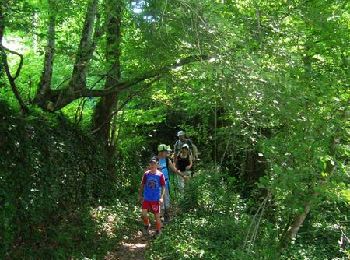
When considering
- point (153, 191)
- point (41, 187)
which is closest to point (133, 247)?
point (153, 191)

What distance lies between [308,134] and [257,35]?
181cm

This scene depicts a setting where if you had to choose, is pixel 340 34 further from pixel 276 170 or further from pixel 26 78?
pixel 26 78

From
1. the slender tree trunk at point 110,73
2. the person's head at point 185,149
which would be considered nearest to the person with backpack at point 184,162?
the person's head at point 185,149

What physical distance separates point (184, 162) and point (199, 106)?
172 centimetres

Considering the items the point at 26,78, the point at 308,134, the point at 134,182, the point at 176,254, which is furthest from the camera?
the point at 134,182

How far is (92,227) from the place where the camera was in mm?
8383

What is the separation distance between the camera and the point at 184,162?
1198 cm

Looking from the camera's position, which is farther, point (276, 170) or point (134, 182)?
point (134, 182)

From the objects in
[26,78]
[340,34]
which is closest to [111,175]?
[26,78]

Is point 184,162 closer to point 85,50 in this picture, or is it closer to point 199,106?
point 199,106

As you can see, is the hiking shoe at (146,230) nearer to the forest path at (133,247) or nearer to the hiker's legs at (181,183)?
the forest path at (133,247)

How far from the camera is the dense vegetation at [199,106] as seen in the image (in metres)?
6.17

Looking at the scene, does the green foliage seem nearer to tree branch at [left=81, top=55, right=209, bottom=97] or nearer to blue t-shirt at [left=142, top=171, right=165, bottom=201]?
tree branch at [left=81, top=55, right=209, bottom=97]

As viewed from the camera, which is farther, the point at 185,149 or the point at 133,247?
the point at 185,149
